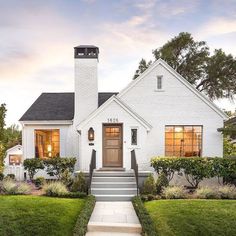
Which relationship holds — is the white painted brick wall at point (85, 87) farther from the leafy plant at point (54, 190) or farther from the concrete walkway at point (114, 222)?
the concrete walkway at point (114, 222)

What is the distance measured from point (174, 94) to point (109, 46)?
20.2ft

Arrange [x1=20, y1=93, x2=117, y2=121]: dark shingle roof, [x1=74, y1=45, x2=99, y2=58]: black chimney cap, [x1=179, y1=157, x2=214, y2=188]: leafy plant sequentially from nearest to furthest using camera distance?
1. [x1=179, y1=157, x2=214, y2=188]: leafy plant
2. [x1=74, y1=45, x2=99, y2=58]: black chimney cap
3. [x1=20, y1=93, x2=117, y2=121]: dark shingle roof

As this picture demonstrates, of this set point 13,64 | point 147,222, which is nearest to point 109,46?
point 13,64

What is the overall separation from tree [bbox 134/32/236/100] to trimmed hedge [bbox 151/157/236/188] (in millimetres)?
12645

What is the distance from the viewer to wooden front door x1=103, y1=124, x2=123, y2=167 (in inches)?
521

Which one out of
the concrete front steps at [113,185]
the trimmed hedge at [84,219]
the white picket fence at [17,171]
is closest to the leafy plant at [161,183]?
the concrete front steps at [113,185]

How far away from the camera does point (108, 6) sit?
1216cm

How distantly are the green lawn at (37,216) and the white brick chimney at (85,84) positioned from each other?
6.26 meters

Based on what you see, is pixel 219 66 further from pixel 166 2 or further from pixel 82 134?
pixel 82 134

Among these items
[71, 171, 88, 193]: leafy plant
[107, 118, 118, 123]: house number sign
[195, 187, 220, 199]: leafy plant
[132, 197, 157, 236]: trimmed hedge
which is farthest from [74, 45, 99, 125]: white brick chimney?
[195, 187, 220, 199]: leafy plant

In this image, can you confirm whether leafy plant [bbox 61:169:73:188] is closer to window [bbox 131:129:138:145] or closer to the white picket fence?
window [bbox 131:129:138:145]

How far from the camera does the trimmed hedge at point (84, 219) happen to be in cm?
677

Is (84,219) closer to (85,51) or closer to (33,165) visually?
(33,165)

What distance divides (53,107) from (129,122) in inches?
216
